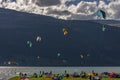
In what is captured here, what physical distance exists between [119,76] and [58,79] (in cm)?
2417

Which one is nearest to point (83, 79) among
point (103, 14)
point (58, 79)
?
point (58, 79)

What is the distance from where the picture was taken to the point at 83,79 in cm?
9950

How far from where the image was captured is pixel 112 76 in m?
111

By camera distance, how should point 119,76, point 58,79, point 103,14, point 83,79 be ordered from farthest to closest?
point 119,76, point 83,79, point 58,79, point 103,14

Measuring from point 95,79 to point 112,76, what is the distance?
26.2 metres

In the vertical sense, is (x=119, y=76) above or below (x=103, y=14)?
below

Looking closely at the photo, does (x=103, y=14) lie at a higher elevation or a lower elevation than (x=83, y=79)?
higher

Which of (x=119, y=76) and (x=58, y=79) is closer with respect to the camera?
(x=58, y=79)

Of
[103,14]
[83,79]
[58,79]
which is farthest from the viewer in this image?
[83,79]

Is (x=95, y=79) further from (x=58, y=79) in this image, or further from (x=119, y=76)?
(x=119, y=76)

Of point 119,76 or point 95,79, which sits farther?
point 119,76

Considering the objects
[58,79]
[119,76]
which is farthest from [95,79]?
[119,76]

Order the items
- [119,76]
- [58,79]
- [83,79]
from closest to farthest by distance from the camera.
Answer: [58,79]
[83,79]
[119,76]

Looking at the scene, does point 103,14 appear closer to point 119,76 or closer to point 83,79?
point 83,79
